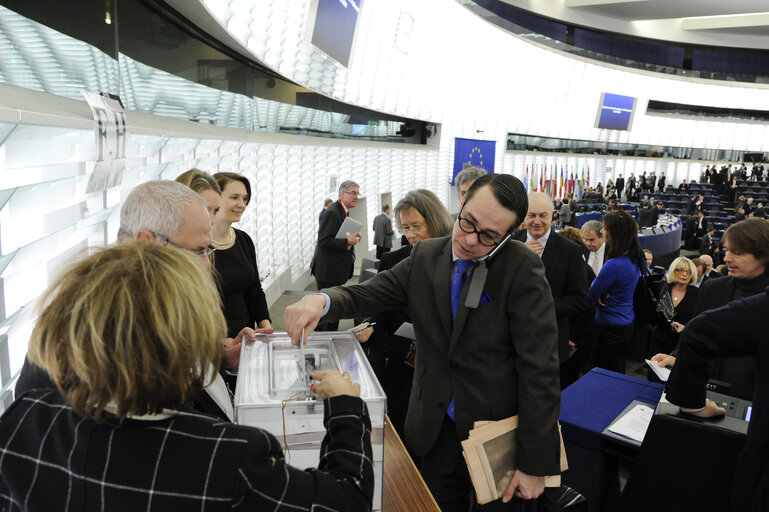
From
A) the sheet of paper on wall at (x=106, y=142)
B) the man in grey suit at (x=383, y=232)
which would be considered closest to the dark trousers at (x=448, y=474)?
the sheet of paper on wall at (x=106, y=142)

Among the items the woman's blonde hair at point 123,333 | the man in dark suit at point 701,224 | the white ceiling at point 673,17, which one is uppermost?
the white ceiling at point 673,17

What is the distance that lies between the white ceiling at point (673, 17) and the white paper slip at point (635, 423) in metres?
21.0

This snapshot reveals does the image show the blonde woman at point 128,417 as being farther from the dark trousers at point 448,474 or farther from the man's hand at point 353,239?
the man's hand at point 353,239

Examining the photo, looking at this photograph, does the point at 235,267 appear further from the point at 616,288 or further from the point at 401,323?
the point at 616,288

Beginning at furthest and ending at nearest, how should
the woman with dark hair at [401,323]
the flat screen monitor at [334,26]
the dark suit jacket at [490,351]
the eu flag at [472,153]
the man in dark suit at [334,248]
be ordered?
the eu flag at [472,153] → the man in dark suit at [334,248] → the flat screen monitor at [334,26] → the woman with dark hair at [401,323] → the dark suit jacket at [490,351]

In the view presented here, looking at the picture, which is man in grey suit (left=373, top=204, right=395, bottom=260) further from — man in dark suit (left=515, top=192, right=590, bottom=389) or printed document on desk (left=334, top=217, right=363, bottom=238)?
man in dark suit (left=515, top=192, right=590, bottom=389)

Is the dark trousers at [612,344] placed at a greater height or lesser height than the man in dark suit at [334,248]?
lesser

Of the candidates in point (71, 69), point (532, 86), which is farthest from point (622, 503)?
point (532, 86)

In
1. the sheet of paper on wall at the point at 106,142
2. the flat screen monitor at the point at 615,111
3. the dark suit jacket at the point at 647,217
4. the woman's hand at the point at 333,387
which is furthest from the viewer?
the flat screen monitor at the point at 615,111

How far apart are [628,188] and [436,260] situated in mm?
24159

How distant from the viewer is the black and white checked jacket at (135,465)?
2.71 feet

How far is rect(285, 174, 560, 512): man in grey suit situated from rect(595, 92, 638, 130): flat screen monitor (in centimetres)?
2342

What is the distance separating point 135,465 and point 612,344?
4.04 metres

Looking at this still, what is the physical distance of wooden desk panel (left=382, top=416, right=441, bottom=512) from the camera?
1.61 m
